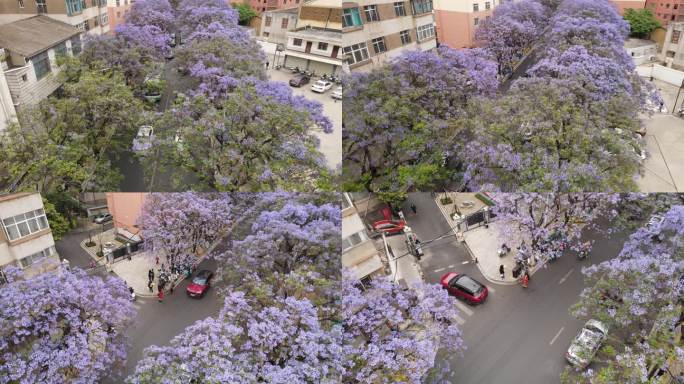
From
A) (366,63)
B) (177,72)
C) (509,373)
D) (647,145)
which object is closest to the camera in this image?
(509,373)

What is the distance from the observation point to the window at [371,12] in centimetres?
414

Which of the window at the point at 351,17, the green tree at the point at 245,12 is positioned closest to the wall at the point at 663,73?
the window at the point at 351,17

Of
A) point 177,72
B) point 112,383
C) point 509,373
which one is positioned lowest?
point 509,373

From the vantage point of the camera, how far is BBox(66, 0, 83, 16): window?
16.1ft

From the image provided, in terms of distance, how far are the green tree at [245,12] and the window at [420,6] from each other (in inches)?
150

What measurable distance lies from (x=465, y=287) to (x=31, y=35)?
4.65 metres

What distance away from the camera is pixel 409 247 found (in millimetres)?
4332

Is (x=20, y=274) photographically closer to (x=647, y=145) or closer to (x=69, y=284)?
(x=69, y=284)

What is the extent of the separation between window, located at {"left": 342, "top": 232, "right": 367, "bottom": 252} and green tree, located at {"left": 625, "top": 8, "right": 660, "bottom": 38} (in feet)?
17.4

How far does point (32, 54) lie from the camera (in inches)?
180

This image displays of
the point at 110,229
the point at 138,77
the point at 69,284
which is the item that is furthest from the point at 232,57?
the point at 69,284

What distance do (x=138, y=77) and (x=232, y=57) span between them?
134 centimetres

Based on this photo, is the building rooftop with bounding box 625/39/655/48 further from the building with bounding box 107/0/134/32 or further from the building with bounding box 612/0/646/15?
the building with bounding box 107/0/134/32

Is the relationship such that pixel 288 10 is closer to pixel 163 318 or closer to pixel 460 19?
pixel 460 19
